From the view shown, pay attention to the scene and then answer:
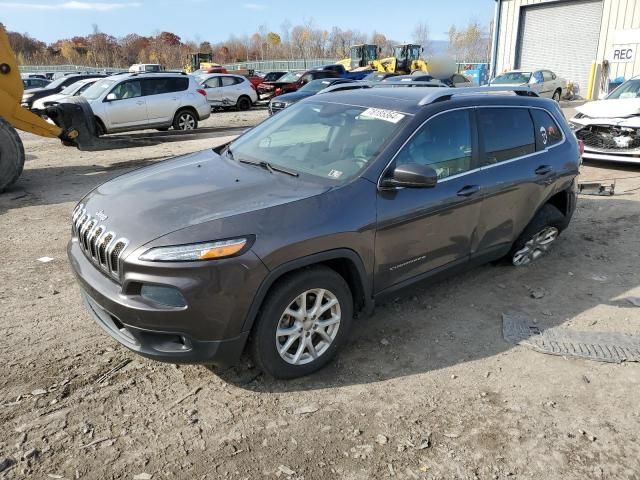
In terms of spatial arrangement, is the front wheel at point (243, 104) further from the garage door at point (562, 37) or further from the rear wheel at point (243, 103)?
the garage door at point (562, 37)

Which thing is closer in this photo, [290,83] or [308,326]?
[308,326]

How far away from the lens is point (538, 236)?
16.6ft

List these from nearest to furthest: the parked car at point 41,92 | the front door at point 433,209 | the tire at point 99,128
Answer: the front door at point 433,209 < the tire at point 99,128 < the parked car at point 41,92

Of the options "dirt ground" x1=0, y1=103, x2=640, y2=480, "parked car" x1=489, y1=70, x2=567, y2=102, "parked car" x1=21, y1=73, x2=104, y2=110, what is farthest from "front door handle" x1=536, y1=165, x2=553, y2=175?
"parked car" x1=489, y1=70, x2=567, y2=102

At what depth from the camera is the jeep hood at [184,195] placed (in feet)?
9.53

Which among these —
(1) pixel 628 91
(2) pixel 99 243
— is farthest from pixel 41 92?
(2) pixel 99 243

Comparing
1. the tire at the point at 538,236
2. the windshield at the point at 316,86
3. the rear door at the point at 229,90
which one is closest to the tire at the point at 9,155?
the tire at the point at 538,236

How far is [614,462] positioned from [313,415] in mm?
1585

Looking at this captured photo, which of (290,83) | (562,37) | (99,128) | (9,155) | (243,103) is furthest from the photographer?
(562,37)

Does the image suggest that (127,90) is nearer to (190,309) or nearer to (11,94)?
(11,94)

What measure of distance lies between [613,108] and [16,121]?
33.0 ft

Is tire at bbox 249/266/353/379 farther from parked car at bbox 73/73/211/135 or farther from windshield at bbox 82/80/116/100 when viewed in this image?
windshield at bbox 82/80/116/100

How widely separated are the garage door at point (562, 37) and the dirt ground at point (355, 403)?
25.6 metres

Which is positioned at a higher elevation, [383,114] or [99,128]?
[383,114]
